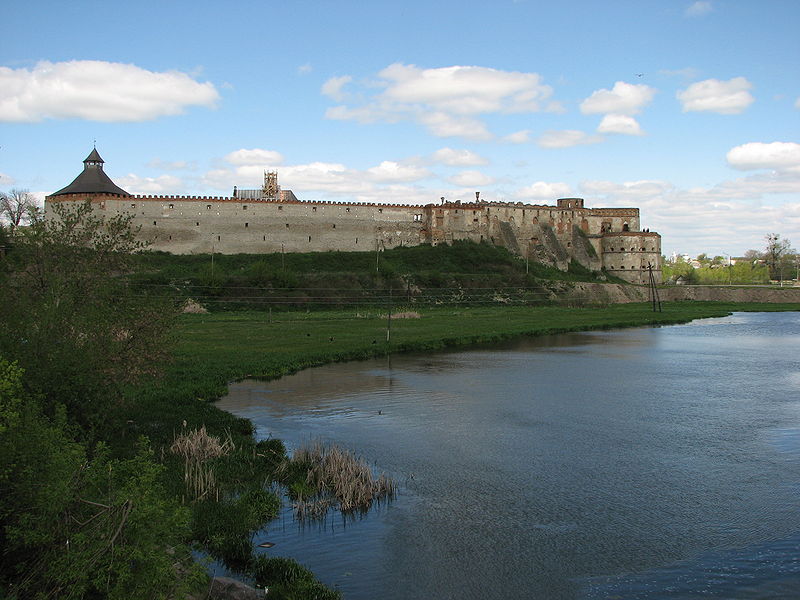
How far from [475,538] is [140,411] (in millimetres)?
6633

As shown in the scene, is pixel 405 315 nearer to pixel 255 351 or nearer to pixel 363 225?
pixel 255 351

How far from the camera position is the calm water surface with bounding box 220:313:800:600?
636cm

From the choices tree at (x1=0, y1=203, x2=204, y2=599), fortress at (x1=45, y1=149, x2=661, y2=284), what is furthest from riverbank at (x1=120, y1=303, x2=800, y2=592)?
fortress at (x1=45, y1=149, x2=661, y2=284)

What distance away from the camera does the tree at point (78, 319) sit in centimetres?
789

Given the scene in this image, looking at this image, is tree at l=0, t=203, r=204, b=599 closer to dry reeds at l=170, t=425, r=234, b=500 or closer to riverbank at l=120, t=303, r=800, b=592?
dry reeds at l=170, t=425, r=234, b=500

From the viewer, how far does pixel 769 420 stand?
12.3 m

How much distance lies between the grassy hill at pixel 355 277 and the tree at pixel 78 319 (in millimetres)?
21264

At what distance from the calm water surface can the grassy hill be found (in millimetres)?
18565

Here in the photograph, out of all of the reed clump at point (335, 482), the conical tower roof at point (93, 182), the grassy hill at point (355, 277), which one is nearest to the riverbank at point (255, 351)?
the reed clump at point (335, 482)

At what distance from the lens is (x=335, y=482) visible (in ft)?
27.7

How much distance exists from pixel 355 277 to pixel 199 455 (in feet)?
104

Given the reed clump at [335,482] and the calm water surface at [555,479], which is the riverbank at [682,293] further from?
the reed clump at [335,482]

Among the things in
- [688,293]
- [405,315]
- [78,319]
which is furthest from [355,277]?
[78,319]

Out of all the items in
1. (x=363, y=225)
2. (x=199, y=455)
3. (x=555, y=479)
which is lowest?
(x=555, y=479)
